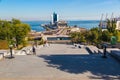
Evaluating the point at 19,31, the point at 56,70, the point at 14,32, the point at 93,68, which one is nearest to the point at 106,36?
the point at 19,31

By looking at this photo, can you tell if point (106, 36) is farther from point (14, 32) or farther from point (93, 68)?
point (93, 68)

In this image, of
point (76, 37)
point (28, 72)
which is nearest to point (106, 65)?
point (28, 72)

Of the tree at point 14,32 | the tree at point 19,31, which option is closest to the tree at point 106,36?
the tree at point 14,32

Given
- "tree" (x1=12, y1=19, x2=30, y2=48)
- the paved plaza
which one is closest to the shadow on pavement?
the paved plaza

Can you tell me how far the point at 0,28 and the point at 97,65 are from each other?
25.6 meters

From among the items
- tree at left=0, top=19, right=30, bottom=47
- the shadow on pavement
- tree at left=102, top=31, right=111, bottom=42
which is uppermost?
tree at left=0, top=19, right=30, bottom=47

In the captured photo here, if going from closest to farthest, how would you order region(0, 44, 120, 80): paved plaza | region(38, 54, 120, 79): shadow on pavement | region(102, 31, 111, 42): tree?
region(0, 44, 120, 80): paved plaza
region(38, 54, 120, 79): shadow on pavement
region(102, 31, 111, 42): tree

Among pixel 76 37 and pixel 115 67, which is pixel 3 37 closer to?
pixel 115 67

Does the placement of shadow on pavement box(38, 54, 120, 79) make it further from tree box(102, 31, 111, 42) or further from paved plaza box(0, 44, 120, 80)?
tree box(102, 31, 111, 42)

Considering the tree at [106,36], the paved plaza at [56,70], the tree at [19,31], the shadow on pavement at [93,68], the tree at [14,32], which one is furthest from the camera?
the tree at [106,36]

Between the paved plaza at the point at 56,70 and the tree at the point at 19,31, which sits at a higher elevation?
the tree at the point at 19,31

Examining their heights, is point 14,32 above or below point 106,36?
above

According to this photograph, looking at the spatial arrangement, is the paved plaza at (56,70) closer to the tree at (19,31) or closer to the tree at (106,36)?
the tree at (19,31)

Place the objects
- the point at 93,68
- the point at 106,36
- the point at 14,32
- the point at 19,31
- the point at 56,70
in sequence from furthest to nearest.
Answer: the point at 106,36 → the point at 19,31 → the point at 14,32 → the point at 93,68 → the point at 56,70
